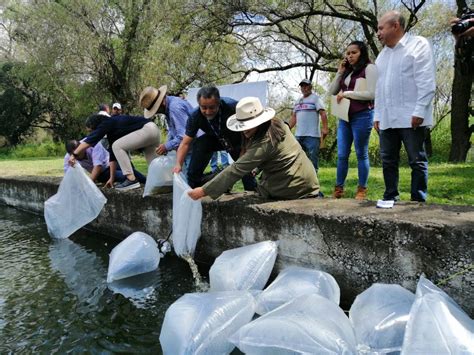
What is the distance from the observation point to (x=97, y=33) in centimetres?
1588

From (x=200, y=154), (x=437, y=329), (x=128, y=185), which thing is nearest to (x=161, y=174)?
(x=200, y=154)

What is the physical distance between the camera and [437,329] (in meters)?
1.92

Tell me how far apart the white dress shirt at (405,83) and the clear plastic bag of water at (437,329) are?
57.0 inches

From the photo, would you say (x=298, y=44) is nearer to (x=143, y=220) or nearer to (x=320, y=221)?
(x=143, y=220)

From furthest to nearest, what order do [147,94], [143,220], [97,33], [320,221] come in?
[97,33] → [143,220] → [147,94] → [320,221]

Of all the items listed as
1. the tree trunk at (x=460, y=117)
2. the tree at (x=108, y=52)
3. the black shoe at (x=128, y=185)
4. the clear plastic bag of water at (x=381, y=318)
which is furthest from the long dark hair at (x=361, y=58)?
the tree at (x=108, y=52)

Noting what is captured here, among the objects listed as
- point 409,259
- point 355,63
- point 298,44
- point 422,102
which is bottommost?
point 409,259

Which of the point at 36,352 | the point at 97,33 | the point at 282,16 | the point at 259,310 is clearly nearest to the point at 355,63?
the point at 259,310

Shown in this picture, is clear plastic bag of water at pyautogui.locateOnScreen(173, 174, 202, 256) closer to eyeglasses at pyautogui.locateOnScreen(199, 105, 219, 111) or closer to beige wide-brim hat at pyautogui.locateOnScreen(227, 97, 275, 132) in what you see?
eyeglasses at pyautogui.locateOnScreen(199, 105, 219, 111)

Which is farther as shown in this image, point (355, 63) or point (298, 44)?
point (298, 44)

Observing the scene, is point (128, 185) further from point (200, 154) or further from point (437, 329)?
point (437, 329)

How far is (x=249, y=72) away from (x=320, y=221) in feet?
33.0

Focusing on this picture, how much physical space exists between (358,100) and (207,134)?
4.61 ft

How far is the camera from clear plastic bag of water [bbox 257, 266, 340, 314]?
2590 millimetres
